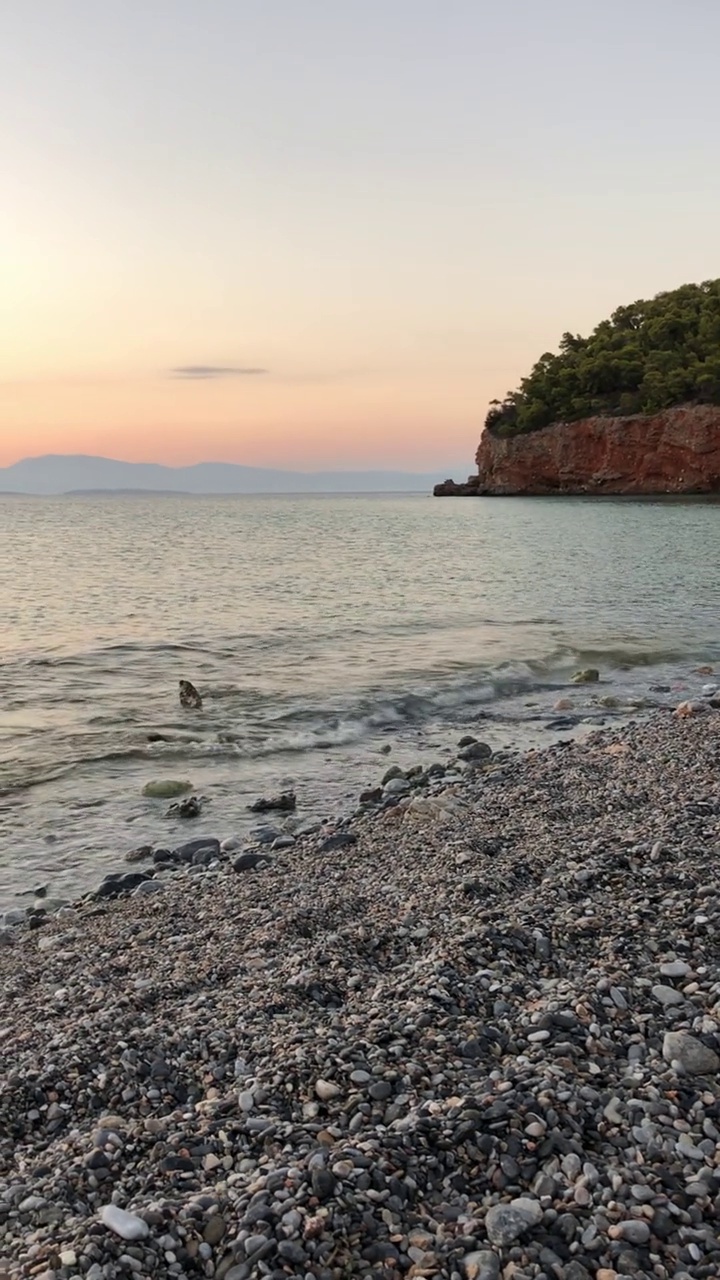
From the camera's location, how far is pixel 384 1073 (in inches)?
155

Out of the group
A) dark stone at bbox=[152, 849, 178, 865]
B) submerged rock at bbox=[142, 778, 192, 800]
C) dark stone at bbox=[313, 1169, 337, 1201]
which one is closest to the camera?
dark stone at bbox=[313, 1169, 337, 1201]

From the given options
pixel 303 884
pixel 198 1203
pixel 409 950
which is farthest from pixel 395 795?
pixel 198 1203

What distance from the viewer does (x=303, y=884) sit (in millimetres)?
7078

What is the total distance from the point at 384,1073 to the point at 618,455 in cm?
10602

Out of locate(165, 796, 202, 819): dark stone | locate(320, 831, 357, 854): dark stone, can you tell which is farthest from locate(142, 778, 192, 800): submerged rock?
locate(320, 831, 357, 854): dark stone

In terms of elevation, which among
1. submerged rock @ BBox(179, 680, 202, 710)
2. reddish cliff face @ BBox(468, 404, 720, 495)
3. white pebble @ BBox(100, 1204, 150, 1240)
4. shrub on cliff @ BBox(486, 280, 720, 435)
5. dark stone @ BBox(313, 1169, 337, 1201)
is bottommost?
submerged rock @ BBox(179, 680, 202, 710)

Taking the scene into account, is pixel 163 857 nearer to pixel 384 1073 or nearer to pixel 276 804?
pixel 276 804

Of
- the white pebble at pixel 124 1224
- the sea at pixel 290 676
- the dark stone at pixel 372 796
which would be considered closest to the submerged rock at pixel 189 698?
the sea at pixel 290 676

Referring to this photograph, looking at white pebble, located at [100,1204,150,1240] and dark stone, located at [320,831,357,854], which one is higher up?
white pebble, located at [100,1204,150,1240]

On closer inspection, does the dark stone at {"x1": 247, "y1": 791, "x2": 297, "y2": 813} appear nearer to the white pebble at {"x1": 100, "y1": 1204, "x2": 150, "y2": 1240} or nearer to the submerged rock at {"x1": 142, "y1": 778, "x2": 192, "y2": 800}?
the submerged rock at {"x1": 142, "y1": 778, "x2": 192, "y2": 800}

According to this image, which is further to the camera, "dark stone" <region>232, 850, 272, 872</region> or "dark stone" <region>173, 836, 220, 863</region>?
"dark stone" <region>173, 836, 220, 863</region>

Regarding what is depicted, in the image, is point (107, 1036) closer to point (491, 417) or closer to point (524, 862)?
point (524, 862)

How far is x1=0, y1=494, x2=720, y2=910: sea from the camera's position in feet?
33.9

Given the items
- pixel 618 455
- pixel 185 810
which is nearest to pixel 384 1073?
pixel 185 810
